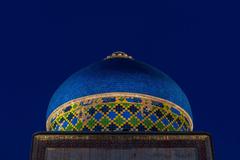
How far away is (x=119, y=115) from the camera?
8469 millimetres

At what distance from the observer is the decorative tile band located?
841 centimetres

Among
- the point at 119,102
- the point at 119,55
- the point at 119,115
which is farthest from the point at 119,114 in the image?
the point at 119,55

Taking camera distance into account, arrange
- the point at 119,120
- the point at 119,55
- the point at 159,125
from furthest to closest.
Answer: the point at 119,55 < the point at 159,125 < the point at 119,120

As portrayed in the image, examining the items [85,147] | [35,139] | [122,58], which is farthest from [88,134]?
[122,58]

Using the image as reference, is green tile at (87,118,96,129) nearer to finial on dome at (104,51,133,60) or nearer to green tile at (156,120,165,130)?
green tile at (156,120,165,130)

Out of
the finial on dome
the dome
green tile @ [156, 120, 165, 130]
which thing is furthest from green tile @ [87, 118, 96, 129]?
the finial on dome

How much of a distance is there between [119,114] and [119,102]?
0.20 metres

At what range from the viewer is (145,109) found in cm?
858

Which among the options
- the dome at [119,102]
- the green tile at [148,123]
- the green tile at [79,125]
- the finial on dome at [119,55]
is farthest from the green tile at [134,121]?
the finial on dome at [119,55]

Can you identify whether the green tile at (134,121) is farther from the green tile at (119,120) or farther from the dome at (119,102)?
the green tile at (119,120)

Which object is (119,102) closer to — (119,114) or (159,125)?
(119,114)

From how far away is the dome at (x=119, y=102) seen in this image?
848 cm

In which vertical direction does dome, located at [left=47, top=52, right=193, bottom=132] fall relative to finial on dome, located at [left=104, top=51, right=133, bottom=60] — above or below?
below

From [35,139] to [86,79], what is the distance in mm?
1699
